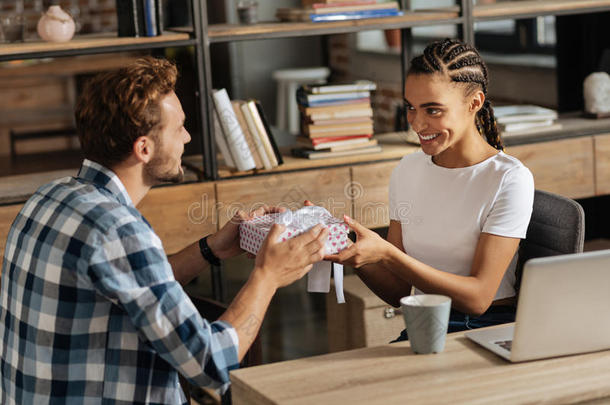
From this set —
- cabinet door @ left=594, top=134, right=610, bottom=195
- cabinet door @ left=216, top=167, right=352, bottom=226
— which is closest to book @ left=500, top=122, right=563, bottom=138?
cabinet door @ left=594, top=134, right=610, bottom=195

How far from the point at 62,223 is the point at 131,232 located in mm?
127

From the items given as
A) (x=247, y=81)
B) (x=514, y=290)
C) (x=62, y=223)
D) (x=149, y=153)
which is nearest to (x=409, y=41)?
(x=514, y=290)

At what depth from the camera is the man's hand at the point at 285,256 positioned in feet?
5.23

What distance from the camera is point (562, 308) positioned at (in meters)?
1.44

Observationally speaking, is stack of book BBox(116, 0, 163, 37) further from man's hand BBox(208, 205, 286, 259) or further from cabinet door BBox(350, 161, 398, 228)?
man's hand BBox(208, 205, 286, 259)

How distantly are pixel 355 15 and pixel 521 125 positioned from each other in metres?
0.76

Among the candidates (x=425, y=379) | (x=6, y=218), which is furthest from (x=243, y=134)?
(x=425, y=379)

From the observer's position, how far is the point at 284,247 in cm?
161

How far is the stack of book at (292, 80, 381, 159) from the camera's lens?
3027mm

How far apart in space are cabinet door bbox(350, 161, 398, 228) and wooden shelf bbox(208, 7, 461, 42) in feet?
1.58

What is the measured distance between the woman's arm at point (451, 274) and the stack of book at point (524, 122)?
54.7 inches

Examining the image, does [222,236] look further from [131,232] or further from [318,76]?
[318,76]

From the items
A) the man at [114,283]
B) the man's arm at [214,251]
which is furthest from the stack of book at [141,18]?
the man at [114,283]

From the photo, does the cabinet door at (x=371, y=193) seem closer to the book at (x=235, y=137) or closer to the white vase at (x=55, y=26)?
the book at (x=235, y=137)
